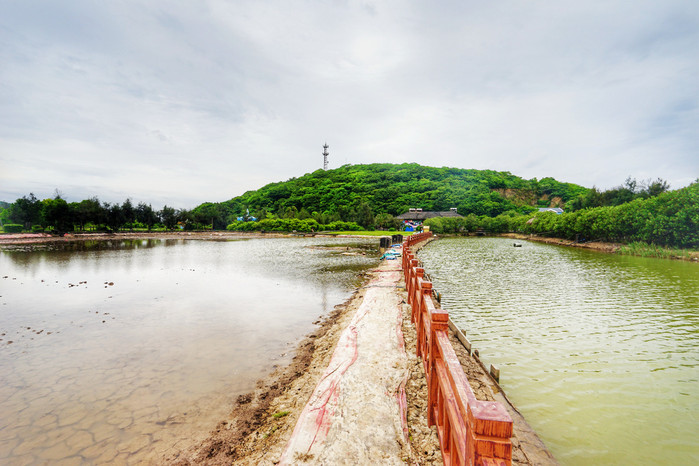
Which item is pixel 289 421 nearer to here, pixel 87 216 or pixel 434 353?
pixel 434 353

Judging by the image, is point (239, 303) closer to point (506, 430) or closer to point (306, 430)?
point (306, 430)

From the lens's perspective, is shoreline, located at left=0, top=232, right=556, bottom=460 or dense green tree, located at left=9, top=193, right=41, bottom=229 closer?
shoreline, located at left=0, top=232, right=556, bottom=460

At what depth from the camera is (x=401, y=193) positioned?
124m

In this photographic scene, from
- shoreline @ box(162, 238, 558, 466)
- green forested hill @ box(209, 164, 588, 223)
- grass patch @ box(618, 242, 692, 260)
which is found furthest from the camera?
green forested hill @ box(209, 164, 588, 223)

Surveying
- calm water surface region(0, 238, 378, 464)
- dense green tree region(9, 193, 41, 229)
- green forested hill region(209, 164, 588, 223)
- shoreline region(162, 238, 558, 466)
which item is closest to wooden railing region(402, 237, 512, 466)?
shoreline region(162, 238, 558, 466)

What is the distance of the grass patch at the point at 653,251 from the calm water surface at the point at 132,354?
109 ft

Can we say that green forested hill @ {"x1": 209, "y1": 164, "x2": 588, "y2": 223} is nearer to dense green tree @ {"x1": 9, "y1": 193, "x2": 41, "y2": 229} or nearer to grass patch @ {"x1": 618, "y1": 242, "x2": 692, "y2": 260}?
dense green tree @ {"x1": 9, "y1": 193, "x2": 41, "y2": 229}

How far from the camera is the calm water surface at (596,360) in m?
5.11

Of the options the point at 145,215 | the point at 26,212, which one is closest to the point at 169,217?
the point at 145,215

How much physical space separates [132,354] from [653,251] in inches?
1727

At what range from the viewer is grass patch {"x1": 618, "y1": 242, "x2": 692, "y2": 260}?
29.7 metres

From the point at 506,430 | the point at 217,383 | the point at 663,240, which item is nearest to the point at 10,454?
the point at 217,383

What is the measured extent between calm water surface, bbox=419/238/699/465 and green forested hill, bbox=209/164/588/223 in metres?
73.4

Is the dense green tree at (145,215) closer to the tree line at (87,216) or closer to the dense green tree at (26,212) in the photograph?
the tree line at (87,216)
